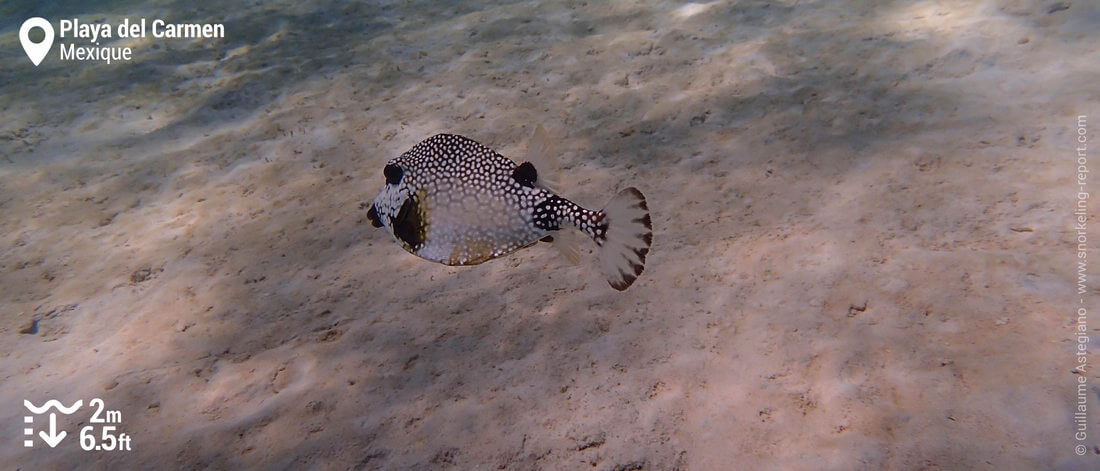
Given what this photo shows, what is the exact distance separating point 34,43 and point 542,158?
11.4 metres

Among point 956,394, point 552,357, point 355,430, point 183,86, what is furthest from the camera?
point 183,86

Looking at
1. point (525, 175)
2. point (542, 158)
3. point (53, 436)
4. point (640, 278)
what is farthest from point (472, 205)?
point (53, 436)

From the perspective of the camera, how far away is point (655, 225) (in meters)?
3.35

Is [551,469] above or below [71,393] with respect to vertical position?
below

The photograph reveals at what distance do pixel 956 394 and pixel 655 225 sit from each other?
5.40 ft

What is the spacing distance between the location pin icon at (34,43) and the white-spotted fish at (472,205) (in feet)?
29.9

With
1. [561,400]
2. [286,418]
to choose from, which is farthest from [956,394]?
[286,418]

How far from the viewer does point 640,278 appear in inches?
118

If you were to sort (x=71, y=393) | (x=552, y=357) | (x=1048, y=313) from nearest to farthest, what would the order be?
(x=1048, y=313) < (x=552, y=357) < (x=71, y=393)

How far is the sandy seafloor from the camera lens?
2275 mm

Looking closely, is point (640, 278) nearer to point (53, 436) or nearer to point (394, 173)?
point (394, 173)

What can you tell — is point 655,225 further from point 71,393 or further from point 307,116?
point 307,116

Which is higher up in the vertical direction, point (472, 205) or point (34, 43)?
point (34, 43)

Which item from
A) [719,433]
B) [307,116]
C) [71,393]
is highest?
[307,116]
